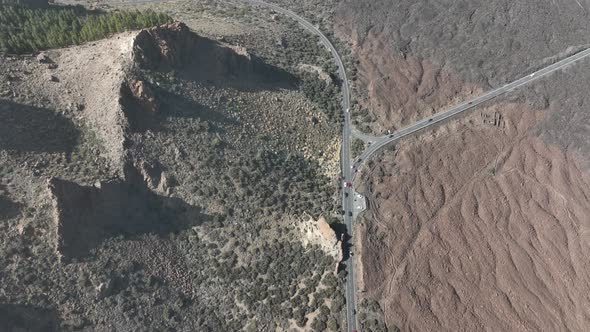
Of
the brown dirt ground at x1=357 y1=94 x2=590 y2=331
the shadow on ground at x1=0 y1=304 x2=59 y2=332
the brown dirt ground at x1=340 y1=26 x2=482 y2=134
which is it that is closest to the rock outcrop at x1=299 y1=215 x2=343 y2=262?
the brown dirt ground at x1=357 y1=94 x2=590 y2=331

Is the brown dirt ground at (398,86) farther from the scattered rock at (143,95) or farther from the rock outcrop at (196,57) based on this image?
the scattered rock at (143,95)

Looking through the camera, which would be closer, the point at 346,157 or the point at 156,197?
the point at 156,197

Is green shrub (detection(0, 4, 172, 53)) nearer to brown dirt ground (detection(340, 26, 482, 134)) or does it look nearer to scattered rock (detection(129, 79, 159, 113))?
scattered rock (detection(129, 79, 159, 113))

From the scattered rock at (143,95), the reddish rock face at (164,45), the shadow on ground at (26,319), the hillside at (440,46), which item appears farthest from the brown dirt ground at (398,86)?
the shadow on ground at (26,319)

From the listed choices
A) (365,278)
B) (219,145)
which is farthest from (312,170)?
(365,278)

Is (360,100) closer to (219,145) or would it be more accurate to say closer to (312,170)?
(312,170)

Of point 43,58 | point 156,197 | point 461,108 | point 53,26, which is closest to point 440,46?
point 461,108

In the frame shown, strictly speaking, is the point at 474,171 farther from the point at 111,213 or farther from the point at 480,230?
the point at 111,213
